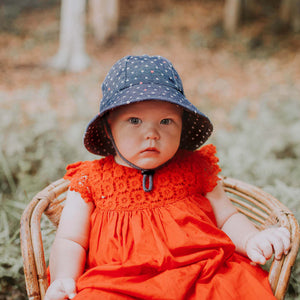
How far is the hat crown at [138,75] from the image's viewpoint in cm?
98

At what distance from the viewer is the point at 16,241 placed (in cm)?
166

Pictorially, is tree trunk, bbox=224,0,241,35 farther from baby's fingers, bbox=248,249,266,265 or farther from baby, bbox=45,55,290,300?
baby's fingers, bbox=248,249,266,265

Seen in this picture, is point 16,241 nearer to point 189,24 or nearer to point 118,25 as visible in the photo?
point 118,25

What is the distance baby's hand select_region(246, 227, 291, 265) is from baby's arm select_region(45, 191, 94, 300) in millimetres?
583

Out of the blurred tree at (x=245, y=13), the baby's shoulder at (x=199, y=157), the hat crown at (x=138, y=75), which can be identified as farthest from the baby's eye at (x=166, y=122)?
the blurred tree at (x=245, y=13)

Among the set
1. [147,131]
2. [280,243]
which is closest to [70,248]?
[147,131]

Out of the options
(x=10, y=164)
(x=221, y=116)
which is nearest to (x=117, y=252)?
(x=10, y=164)

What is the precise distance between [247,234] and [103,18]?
3170mm

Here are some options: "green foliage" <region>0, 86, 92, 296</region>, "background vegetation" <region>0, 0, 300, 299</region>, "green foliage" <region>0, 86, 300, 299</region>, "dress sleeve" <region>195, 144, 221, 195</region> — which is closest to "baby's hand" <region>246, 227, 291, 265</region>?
"dress sleeve" <region>195, 144, 221, 195</region>

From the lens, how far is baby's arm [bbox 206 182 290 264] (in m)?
0.99

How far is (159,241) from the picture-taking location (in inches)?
39.4

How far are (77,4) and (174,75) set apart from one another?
2.46 metres

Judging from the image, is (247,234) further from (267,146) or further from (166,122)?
(267,146)

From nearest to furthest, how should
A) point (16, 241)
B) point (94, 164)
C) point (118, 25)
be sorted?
point (94, 164)
point (16, 241)
point (118, 25)
